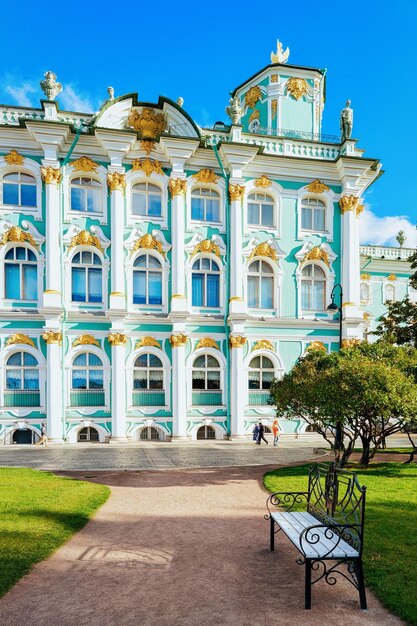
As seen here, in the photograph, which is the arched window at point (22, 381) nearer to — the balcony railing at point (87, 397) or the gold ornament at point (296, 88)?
the balcony railing at point (87, 397)

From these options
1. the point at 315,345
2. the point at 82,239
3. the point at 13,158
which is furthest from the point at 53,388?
the point at 315,345

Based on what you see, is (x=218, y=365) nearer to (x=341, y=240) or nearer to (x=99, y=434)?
(x=99, y=434)

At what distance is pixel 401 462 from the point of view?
1800cm

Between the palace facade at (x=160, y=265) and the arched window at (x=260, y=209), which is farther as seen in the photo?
the arched window at (x=260, y=209)

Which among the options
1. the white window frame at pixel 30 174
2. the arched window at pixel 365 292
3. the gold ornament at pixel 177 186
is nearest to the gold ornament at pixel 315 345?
the gold ornament at pixel 177 186

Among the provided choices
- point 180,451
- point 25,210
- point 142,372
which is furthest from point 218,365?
point 25,210

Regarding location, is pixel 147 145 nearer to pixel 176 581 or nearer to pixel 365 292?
pixel 176 581

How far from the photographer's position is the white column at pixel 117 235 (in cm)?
2566

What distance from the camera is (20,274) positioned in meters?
25.3

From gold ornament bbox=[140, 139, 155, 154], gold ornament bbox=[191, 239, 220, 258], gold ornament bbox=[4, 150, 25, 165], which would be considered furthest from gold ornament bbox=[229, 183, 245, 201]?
gold ornament bbox=[4, 150, 25, 165]

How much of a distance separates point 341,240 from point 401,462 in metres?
15.0

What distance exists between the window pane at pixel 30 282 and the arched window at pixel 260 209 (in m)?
12.8

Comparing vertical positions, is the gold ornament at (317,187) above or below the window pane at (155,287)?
above

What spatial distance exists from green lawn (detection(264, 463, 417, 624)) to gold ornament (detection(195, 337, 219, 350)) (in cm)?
1147
